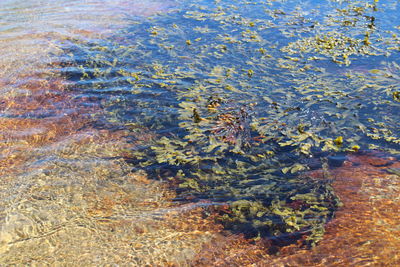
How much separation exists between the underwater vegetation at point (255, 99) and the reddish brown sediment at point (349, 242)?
0.51 feet

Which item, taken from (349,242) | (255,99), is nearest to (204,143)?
(255,99)

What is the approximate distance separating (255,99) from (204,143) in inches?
64.6

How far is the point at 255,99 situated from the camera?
6.24 metres

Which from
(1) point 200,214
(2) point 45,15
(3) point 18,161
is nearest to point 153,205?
(1) point 200,214

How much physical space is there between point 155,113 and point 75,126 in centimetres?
139

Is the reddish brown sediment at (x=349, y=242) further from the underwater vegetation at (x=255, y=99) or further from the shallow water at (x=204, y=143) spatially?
the underwater vegetation at (x=255, y=99)

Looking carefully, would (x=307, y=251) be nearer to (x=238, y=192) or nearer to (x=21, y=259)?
(x=238, y=192)

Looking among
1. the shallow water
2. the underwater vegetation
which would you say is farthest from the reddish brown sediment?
the underwater vegetation

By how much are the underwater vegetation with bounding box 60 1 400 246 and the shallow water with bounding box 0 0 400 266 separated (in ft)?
0.10

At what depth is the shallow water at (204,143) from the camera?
363 cm

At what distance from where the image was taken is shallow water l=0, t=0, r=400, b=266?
11.9 feet

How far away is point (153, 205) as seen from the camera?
418cm

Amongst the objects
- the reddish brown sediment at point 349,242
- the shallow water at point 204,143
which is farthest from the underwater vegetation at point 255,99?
the reddish brown sediment at point 349,242

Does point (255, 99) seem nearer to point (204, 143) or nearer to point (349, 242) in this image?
point (204, 143)
